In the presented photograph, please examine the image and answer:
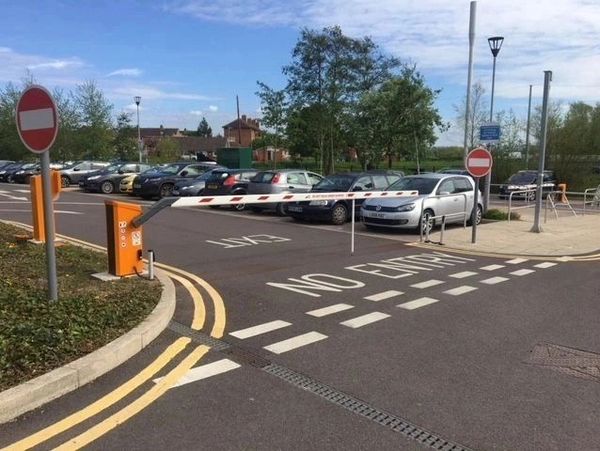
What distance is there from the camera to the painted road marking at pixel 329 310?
635 centimetres

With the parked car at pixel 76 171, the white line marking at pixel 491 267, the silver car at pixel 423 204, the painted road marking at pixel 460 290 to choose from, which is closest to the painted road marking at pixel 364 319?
the painted road marking at pixel 460 290

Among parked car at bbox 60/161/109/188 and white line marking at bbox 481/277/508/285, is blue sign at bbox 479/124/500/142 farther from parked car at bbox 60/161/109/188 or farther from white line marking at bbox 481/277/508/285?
parked car at bbox 60/161/109/188

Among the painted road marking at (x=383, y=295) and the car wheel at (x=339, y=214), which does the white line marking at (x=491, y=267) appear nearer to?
the painted road marking at (x=383, y=295)

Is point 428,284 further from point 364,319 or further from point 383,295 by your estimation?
point 364,319

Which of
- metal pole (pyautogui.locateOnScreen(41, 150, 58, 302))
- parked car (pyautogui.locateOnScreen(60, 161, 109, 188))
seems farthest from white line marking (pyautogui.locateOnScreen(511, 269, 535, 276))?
parked car (pyautogui.locateOnScreen(60, 161, 109, 188))

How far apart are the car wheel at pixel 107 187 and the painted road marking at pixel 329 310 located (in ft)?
75.7

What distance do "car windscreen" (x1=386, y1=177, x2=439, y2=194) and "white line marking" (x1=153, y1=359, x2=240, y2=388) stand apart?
414 inches

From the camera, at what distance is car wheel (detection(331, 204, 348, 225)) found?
1559 cm

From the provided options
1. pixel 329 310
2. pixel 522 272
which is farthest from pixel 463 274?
pixel 329 310

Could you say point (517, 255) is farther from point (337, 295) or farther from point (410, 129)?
point (410, 129)

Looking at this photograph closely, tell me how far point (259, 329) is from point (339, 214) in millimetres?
10189

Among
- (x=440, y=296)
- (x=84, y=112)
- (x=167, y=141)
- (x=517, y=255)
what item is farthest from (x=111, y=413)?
(x=167, y=141)

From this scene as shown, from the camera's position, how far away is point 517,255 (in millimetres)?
10883

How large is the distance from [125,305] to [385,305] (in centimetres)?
301
